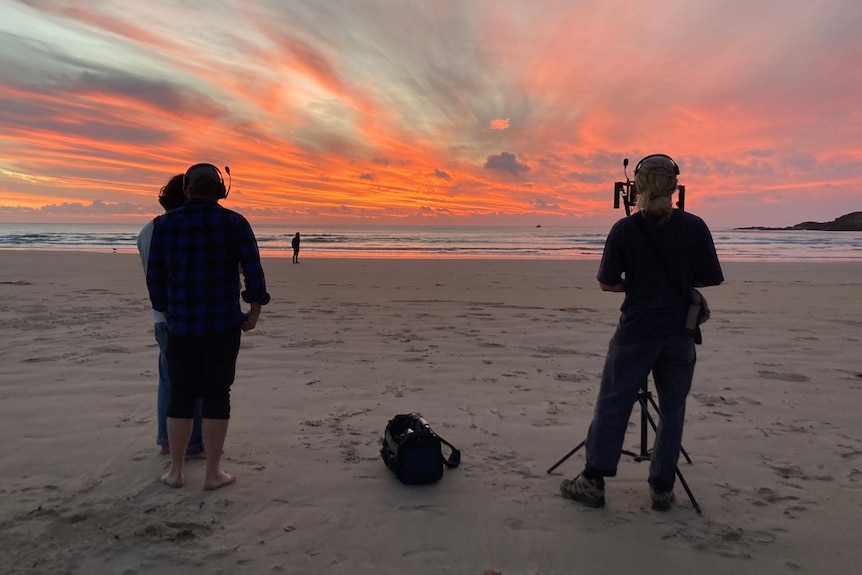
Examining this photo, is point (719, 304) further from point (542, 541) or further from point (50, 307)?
point (50, 307)

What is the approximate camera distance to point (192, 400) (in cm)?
318

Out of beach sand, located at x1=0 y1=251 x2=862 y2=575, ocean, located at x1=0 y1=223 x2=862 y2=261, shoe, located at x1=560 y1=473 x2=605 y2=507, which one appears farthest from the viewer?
ocean, located at x1=0 y1=223 x2=862 y2=261

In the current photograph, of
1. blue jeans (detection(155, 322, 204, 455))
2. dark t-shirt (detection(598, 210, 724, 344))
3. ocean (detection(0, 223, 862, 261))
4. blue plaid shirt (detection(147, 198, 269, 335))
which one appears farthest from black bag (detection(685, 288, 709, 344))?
ocean (detection(0, 223, 862, 261))

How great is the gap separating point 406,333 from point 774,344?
4.88 m

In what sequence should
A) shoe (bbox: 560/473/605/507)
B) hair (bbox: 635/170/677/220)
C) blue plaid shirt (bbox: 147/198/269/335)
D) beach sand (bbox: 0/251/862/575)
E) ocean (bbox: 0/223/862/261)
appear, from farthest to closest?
ocean (bbox: 0/223/862/261), shoe (bbox: 560/473/605/507), blue plaid shirt (bbox: 147/198/269/335), hair (bbox: 635/170/677/220), beach sand (bbox: 0/251/862/575)

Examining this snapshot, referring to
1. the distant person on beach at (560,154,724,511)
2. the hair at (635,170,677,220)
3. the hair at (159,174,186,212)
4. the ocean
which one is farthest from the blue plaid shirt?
the ocean

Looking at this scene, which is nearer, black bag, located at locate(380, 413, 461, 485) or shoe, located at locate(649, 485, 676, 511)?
shoe, located at locate(649, 485, 676, 511)

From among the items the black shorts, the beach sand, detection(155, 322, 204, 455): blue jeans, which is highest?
the black shorts

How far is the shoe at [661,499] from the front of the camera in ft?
10.0

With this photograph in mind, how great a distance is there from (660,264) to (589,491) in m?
1.32

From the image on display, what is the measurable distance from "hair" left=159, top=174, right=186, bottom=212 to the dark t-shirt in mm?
2596

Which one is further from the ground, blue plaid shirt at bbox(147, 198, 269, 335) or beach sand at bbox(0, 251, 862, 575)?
blue plaid shirt at bbox(147, 198, 269, 335)

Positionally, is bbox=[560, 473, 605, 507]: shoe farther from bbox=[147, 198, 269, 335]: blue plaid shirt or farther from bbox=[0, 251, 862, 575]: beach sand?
bbox=[147, 198, 269, 335]: blue plaid shirt

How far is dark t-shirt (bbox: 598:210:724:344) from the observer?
2.85 m
